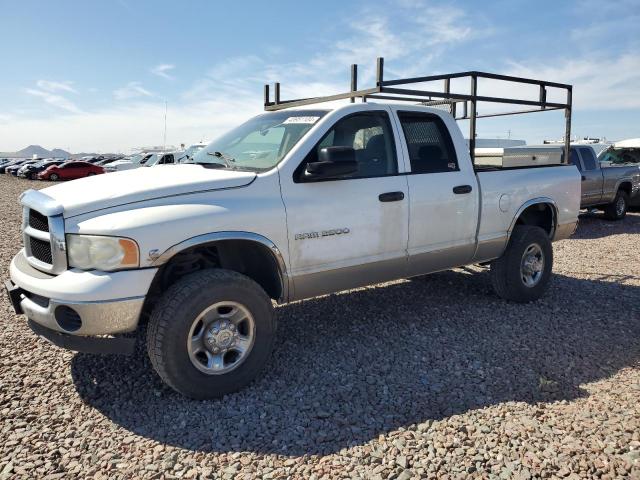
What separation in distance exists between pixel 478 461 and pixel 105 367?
2.82m

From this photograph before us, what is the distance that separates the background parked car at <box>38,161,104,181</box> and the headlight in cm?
3371

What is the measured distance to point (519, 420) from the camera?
10.6 feet

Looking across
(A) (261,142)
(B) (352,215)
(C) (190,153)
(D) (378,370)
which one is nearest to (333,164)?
(B) (352,215)

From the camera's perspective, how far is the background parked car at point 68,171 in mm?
34500

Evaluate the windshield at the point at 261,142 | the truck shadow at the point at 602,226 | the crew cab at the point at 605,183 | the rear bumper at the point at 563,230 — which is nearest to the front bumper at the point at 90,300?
the windshield at the point at 261,142

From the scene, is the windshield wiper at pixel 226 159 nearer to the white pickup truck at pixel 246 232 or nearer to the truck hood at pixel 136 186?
the white pickup truck at pixel 246 232

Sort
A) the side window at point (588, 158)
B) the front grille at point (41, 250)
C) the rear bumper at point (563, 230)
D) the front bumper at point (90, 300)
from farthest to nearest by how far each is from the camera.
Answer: the side window at point (588, 158)
the rear bumper at point (563, 230)
the front grille at point (41, 250)
the front bumper at point (90, 300)

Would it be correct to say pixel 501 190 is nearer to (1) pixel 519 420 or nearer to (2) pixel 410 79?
(2) pixel 410 79

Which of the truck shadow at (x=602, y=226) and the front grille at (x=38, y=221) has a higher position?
the front grille at (x=38, y=221)

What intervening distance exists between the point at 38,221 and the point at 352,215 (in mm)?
2227

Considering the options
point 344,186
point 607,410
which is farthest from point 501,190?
point 607,410

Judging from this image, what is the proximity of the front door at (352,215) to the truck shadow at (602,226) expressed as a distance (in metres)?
7.72

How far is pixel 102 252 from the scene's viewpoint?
3154 millimetres

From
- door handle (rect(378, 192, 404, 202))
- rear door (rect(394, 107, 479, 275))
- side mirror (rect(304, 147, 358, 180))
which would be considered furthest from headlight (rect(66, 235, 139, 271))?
rear door (rect(394, 107, 479, 275))
